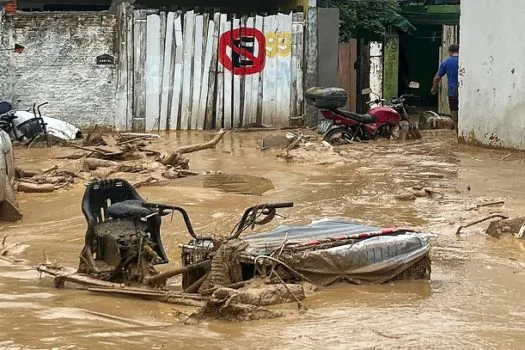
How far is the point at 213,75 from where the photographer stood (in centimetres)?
1550

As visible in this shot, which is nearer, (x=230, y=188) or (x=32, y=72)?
(x=230, y=188)

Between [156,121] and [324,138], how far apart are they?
326cm

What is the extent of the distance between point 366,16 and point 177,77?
251 inches

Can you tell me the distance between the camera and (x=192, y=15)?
1527 cm

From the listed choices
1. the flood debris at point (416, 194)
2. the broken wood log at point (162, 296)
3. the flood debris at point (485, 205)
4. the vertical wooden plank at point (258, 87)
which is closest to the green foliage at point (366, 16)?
the vertical wooden plank at point (258, 87)

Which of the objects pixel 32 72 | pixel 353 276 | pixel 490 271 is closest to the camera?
pixel 353 276

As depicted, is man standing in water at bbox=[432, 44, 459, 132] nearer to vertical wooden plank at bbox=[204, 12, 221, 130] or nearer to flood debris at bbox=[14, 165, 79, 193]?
vertical wooden plank at bbox=[204, 12, 221, 130]

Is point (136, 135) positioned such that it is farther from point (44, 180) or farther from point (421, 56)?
point (421, 56)

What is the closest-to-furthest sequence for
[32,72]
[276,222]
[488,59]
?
[276,222], [488,59], [32,72]

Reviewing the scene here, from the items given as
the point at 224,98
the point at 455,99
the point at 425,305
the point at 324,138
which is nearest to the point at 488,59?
the point at 455,99

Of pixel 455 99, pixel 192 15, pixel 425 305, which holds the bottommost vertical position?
pixel 425 305

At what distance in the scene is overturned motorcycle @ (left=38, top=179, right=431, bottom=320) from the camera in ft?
18.2

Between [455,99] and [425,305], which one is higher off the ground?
[455,99]

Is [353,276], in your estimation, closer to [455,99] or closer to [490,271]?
[490,271]
